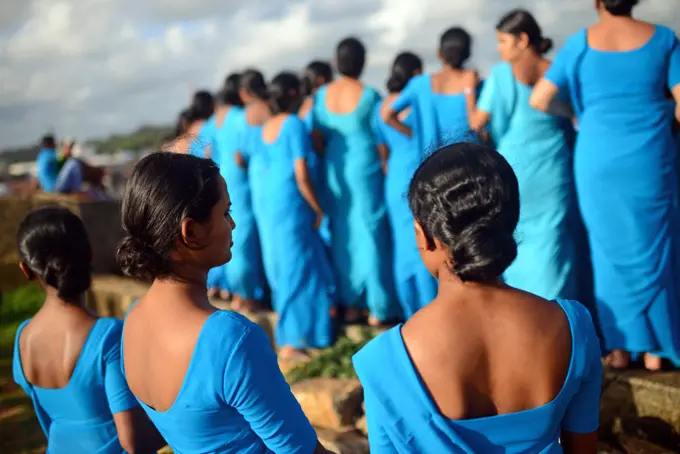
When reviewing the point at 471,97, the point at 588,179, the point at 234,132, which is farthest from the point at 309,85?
the point at 588,179

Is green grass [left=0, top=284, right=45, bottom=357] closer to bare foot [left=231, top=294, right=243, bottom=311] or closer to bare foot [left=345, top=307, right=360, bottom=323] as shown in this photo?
bare foot [left=231, top=294, right=243, bottom=311]

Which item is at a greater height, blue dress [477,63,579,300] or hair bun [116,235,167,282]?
hair bun [116,235,167,282]

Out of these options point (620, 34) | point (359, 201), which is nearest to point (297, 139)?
point (359, 201)

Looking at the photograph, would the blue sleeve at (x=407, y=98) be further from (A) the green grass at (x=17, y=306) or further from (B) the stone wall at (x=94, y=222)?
(A) the green grass at (x=17, y=306)

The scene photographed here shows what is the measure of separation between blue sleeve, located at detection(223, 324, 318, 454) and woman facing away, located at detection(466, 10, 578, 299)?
2.15 metres

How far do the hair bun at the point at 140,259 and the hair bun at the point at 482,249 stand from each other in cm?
69

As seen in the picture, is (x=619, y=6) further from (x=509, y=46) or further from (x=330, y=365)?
(x=330, y=365)

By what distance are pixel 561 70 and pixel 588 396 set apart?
80.7 inches

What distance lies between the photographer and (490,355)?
1.20 m

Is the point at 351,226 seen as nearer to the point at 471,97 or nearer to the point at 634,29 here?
the point at 471,97

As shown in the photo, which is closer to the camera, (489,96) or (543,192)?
(543,192)

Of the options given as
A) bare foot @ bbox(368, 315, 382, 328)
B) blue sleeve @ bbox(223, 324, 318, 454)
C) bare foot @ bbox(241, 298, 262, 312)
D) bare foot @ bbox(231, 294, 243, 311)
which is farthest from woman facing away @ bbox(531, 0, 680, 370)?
bare foot @ bbox(231, 294, 243, 311)

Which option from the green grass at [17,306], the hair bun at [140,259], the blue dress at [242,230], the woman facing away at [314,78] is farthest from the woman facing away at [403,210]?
the green grass at [17,306]

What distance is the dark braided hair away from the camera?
118cm
